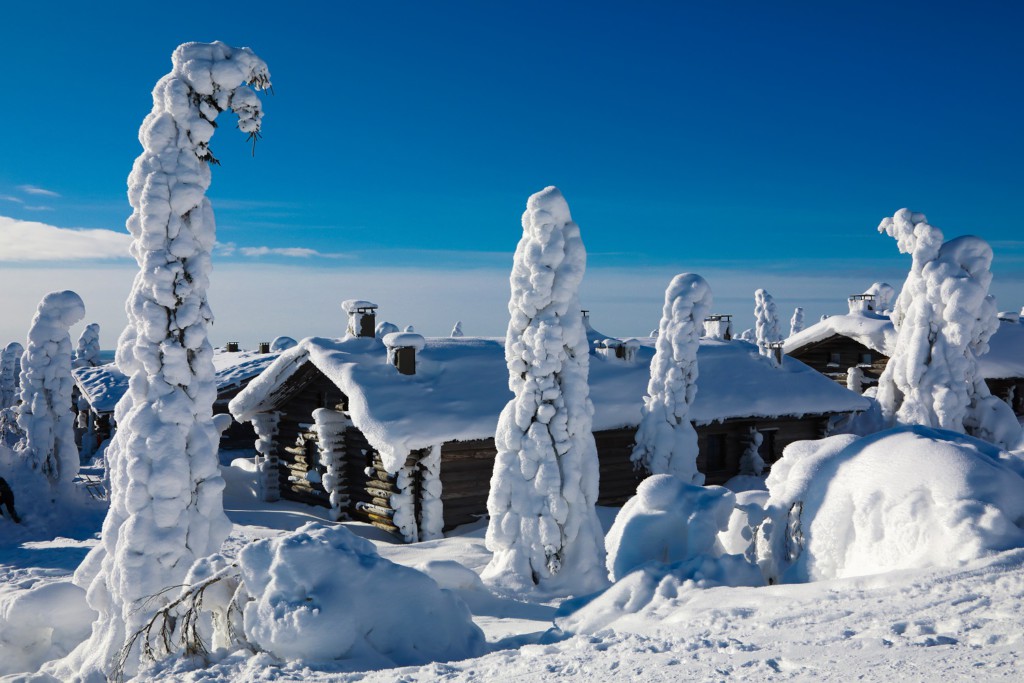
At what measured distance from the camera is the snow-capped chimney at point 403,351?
18.0m

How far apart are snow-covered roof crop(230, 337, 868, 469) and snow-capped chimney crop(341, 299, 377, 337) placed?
50 centimetres

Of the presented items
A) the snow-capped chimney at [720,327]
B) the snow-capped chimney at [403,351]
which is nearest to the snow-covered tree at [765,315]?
the snow-capped chimney at [720,327]

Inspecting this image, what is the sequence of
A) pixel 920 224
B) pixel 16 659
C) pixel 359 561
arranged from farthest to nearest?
pixel 920 224
pixel 16 659
pixel 359 561

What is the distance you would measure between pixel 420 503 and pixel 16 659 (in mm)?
7812

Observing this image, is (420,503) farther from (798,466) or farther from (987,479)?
(987,479)

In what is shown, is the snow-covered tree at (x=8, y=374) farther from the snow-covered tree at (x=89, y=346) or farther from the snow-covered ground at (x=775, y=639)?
the snow-covered ground at (x=775, y=639)

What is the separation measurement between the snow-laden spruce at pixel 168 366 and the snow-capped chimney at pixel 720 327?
771 inches

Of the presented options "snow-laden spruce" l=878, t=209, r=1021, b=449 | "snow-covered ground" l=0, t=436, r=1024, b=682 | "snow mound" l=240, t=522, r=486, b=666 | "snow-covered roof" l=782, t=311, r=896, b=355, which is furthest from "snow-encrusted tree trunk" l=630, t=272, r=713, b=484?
"snow mound" l=240, t=522, r=486, b=666

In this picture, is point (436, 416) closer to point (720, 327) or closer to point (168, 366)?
point (168, 366)

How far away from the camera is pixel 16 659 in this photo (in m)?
9.87

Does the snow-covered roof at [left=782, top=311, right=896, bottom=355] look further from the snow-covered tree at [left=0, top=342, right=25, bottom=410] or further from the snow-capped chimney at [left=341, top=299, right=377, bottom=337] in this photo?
the snow-covered tree at [left=0, top=342, right=25, bottom=410]

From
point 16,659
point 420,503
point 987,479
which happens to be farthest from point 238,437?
point 987,479

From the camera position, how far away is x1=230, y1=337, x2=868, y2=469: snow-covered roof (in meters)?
16.1

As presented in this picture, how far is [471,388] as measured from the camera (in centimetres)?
1808
